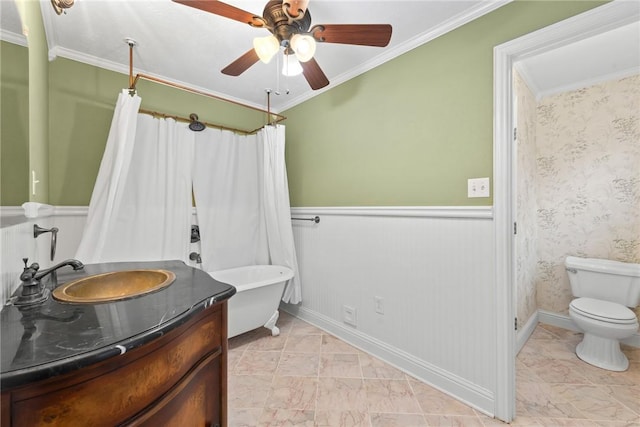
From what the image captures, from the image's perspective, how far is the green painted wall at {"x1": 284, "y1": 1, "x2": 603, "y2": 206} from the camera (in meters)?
1.46

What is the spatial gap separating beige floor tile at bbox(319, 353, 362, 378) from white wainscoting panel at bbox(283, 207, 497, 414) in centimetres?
18

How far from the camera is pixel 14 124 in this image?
773 mm

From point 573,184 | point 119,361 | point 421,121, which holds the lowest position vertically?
point 119,361

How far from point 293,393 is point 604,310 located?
229cm

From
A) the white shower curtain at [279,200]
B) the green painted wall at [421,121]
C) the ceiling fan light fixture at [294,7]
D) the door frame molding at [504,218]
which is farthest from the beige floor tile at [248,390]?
the ceiling fan light fixture at [294,7]

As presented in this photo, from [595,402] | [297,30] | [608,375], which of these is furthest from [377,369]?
[297,30]

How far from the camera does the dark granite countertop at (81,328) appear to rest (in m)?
0.49

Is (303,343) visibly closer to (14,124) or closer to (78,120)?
(14,124)

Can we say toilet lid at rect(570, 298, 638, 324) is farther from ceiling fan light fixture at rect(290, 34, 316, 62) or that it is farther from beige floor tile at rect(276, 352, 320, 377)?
ceiling fan light fixture at rect(290, 34, 316, 62)

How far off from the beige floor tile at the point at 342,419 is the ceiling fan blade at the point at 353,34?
1977 mm

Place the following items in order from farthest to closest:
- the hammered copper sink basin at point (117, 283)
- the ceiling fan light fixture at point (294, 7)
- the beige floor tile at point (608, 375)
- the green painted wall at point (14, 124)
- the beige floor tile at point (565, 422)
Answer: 1. the beige floor tile at point (608, 375)
2. the beige floor tile at point (565, 422)
3. the ceiling fan light fixture at point (294, 7)
4. the hammered copper sink basin at point (117, 283)
5. the green painted wall at point (14, 124)

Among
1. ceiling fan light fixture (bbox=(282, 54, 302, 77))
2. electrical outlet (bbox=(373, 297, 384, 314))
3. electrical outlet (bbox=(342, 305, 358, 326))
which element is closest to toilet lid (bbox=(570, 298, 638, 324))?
electrical outlet (bbox=(373, 297, 384, 314))

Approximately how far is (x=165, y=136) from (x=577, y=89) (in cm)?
365

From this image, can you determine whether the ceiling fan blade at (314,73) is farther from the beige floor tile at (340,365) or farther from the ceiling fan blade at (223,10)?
the beige floor tile at (340,365)
